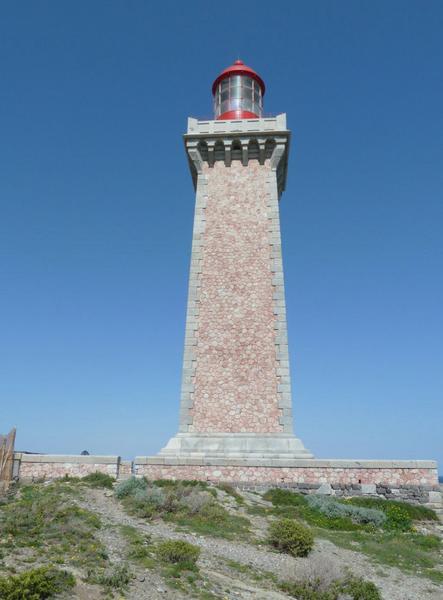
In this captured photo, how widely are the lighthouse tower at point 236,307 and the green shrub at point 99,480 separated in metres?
1.50

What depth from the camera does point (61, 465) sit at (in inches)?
668

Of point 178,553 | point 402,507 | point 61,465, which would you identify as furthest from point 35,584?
point 402,507

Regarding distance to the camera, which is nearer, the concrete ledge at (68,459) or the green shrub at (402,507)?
the green shrub at (402,507)

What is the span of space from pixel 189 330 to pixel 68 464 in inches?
261

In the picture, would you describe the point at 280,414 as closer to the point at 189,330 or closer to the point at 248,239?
the point at 189,330

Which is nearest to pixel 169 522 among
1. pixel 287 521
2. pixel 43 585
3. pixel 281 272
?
pixel 287 521

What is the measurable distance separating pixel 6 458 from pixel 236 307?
9.93 metres

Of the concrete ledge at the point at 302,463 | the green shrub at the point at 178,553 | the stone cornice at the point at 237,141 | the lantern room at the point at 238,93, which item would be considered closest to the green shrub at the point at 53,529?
the green shrub at the point at 178,553

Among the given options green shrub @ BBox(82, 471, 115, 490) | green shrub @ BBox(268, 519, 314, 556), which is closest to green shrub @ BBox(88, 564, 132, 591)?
green shrub @ BBox(268, 519, 314, 556)

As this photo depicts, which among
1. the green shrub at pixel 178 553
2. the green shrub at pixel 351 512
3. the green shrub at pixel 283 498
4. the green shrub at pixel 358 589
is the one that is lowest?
the green shrub at pixel 358 589

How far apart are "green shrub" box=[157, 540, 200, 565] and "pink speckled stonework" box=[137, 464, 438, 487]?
7133 mm

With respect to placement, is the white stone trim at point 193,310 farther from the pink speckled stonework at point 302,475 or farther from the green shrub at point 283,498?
the green shrub at point 283,498

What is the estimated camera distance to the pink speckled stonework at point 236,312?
17.6 metres

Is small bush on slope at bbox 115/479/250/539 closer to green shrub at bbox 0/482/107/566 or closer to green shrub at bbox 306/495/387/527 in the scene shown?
green shrub at bbox 0/482/107/566
